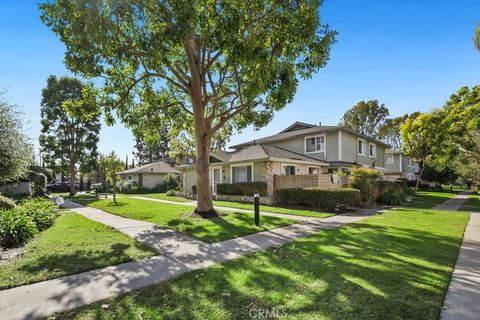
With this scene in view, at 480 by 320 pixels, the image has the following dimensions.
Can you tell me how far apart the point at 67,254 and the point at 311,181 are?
43.6 ft

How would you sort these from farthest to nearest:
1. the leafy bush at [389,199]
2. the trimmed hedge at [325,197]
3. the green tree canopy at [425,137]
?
the green tree canopy at [425,137] → the leafy bush at [389,199] → the trimmed hedge at [325,197]

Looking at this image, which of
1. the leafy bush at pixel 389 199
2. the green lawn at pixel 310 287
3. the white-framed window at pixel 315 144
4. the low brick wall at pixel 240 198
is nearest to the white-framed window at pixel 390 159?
the white-framed window at pixel 315 144

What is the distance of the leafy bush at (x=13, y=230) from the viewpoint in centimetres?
682

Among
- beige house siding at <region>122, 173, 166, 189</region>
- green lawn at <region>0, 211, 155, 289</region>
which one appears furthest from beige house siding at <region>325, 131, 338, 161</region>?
beige house siding at <region>122, 173, 166, 189</region>

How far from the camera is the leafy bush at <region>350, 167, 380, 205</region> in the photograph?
16.1 m

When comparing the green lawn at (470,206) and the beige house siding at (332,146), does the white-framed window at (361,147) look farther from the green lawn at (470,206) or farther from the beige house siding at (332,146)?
the green lawn at (470,206)

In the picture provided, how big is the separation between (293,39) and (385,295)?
7979 millimetres

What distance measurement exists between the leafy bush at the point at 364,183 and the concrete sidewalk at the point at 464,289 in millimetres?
9504

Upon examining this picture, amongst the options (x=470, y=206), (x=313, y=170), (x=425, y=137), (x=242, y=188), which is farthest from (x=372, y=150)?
(x=242, y=188)

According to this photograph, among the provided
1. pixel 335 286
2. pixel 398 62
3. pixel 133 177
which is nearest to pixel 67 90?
pixel 133 177

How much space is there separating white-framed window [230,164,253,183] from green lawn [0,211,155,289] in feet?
40.2

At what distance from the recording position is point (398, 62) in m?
13.5

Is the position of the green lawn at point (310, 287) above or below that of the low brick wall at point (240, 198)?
above

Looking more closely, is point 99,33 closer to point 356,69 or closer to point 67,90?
point 356,69
